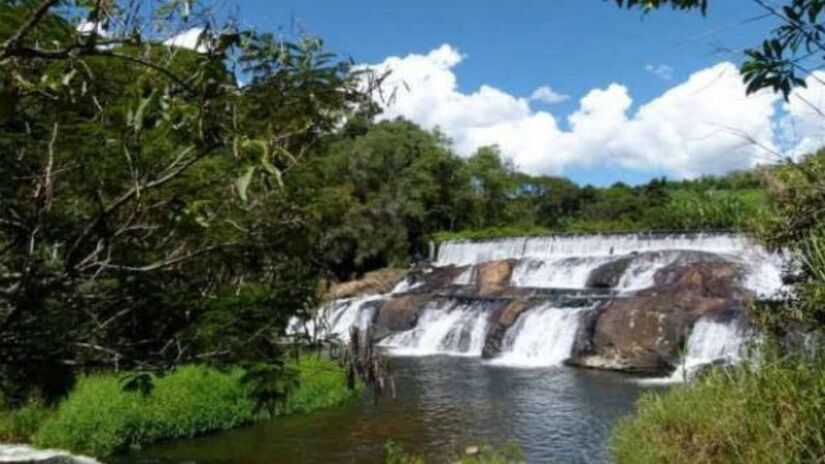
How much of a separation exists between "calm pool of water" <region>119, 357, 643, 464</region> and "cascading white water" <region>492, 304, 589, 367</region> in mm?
3159

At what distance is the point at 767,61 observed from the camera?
224cm

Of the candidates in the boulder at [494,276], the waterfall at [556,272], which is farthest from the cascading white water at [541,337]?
the boulder at [494,276]

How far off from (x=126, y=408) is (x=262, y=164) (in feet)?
38.9

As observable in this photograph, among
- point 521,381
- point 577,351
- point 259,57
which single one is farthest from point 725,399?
point 577,351

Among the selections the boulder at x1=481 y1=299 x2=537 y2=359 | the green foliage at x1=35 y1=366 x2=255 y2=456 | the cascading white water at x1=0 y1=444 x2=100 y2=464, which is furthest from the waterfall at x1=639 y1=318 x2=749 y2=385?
the cascading white water at x1=0 y1=444 x2=100 y2=464

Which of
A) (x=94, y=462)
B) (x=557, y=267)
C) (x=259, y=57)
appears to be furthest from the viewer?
(x=557, y=267)

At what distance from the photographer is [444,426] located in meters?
13.5

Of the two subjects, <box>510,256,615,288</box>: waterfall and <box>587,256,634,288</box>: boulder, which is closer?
<box>587,256,634,288</box>: boulder

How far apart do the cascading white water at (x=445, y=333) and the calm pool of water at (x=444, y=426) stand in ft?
17.6

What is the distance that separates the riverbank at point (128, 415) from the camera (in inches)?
467

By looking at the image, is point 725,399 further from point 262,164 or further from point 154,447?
point 154,447

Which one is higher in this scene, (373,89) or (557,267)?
(557,267)

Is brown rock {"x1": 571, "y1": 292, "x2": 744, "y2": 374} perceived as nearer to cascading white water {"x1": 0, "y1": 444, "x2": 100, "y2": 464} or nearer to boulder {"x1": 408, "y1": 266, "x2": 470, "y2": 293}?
boulder {"x1": 408, "y1": 266, "x2": 470, "y2": 293}

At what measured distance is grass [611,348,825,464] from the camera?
4.61 metres
